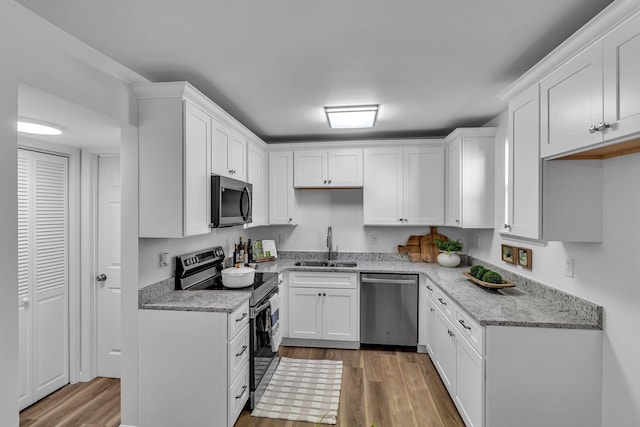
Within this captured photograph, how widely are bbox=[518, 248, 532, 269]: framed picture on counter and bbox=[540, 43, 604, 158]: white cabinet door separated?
1.02 metres

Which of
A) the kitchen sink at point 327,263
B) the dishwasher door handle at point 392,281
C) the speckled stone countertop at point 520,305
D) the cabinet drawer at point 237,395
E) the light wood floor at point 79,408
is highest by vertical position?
the speckled stone countertop at point 520,305

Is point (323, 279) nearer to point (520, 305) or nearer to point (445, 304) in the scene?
point (445, 304)

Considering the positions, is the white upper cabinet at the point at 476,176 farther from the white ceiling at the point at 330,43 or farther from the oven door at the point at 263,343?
the oven door at the point at 263,343

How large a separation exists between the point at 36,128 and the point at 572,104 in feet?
10.3

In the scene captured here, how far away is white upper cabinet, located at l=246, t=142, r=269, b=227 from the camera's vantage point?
3.48 meters

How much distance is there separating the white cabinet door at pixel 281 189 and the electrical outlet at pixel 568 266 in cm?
276

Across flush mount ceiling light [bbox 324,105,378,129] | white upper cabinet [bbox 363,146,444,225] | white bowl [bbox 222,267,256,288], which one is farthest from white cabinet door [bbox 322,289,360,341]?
flush mount ceiling light [bbox 324,105,378,129]

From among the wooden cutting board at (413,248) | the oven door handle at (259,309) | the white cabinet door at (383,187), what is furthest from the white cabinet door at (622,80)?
the wooden cutting board at (413,248)

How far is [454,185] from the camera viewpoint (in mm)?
3467

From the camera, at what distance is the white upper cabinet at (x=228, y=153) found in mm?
2609

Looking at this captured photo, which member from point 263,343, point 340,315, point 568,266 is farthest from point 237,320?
point 568,266

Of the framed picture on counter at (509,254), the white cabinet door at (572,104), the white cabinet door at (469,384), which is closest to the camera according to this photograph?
the white cabinet door at (572,104)

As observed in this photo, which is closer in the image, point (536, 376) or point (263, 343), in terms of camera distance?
point (536, 376)

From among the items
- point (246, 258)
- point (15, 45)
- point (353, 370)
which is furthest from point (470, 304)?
point (15, 45)
